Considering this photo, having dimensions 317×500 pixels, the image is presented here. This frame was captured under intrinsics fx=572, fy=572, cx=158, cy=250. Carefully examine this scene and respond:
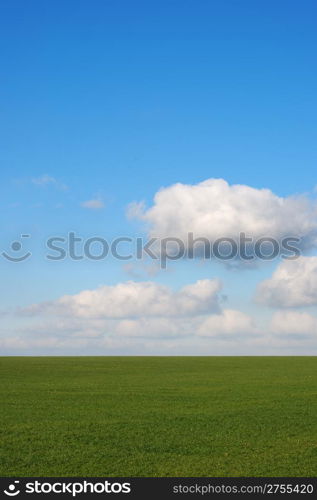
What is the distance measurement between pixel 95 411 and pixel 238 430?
8.56 m

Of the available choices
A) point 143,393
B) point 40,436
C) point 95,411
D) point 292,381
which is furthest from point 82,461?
point 292,381

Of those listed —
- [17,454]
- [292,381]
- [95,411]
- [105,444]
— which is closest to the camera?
[17,454]
